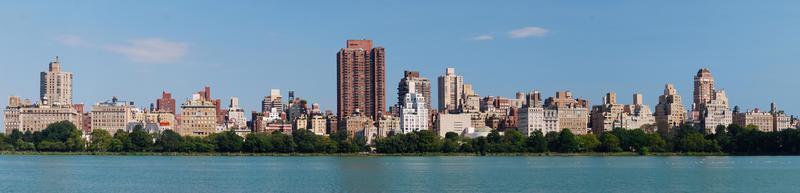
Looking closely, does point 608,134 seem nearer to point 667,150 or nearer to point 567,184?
point 667,150

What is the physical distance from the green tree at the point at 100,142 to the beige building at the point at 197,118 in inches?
2009

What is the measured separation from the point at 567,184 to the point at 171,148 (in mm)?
79985

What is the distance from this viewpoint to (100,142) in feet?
441

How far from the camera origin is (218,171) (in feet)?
242

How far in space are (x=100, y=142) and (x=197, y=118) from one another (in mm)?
57035

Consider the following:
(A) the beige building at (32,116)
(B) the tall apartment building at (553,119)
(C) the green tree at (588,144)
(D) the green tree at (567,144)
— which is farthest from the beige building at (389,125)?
(D) the green tree at (567,144)

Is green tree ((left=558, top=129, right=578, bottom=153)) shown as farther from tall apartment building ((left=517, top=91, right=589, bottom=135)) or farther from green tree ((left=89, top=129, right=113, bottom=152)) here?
tall apartment building ((left=517, top=91, right=589, bottom=135))

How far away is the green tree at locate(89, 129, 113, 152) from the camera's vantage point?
132625 millimetres

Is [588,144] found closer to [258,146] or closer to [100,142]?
[258,146]

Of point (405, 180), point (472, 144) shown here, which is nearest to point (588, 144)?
point (472, 144)

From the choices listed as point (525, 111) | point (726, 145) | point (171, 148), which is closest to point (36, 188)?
point (171, 148)

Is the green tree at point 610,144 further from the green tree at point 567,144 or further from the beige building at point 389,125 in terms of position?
the beige building at point 389,125

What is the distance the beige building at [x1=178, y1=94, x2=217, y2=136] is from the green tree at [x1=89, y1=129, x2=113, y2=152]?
51.0 m

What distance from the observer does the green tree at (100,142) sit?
133 metres
